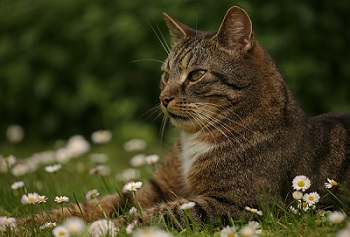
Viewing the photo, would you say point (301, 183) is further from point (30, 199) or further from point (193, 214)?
point (30, 199)

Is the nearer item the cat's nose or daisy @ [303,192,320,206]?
daisy @ [303,192,320,206]

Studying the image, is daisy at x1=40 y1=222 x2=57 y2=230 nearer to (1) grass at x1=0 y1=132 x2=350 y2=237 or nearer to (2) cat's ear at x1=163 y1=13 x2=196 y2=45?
(1) grass at x1=0 y1=132 x2=350 y2=237

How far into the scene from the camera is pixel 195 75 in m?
3.24

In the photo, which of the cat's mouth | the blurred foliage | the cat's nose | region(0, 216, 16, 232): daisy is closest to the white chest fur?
the cat's mouth

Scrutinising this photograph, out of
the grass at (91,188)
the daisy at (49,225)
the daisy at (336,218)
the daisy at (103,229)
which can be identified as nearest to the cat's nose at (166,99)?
the grass at (91,188)

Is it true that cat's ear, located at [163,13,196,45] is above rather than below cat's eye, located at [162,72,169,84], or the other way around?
above

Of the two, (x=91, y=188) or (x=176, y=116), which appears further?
(x=91, y=188)

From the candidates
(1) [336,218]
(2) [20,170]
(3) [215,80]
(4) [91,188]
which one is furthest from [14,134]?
(1) [336,218]

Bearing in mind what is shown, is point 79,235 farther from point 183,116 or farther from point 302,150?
point 302,150

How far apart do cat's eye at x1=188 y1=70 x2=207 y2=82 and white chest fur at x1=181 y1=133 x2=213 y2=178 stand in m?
0.30

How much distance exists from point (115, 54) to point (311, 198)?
3586mm

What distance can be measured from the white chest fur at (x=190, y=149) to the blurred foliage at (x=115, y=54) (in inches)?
81.7

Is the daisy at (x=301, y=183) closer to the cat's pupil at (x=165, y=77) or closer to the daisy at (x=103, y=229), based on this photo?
the daisy at (x=103, y=229)

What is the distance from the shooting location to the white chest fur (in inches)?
126
